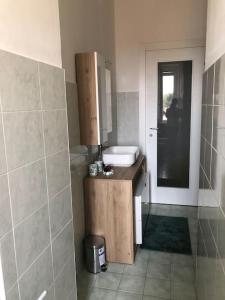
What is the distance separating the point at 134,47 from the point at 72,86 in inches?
66.9

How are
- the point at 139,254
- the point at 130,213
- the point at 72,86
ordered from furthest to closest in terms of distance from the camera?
the point at 139,254 < the point at 130,213 < the point at 72,86

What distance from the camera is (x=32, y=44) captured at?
120 centimetres

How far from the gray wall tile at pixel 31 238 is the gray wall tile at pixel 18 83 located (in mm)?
501

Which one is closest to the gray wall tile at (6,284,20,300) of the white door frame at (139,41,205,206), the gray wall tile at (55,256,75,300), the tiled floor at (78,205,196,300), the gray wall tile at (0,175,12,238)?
the gray wall tile at (0,175,12,238)

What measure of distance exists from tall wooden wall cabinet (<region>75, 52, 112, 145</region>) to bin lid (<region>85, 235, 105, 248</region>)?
2.98 ft

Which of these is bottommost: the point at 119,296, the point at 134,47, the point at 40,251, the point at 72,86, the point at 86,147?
the point at 119,296

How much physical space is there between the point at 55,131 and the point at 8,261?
66 cm

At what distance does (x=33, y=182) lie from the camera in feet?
3.93

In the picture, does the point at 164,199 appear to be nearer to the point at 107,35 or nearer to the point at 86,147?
the point at 86,147

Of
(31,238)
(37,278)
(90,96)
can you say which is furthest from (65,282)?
(90,96)

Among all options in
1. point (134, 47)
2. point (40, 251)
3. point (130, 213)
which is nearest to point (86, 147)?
point (130, 213)

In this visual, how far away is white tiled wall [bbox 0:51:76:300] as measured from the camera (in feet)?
3.34

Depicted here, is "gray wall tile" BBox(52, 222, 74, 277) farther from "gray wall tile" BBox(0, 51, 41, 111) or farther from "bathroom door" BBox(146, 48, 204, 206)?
"bathroom door" BBox(146, 48, 204, 206)

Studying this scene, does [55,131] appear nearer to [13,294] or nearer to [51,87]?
[51,87]
